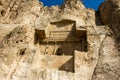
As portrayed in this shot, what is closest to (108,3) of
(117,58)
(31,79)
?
(117,58)

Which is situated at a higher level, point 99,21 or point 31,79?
point 99,21

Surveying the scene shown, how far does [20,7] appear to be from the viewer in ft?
71.9

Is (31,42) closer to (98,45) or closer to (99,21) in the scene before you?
(98,45)

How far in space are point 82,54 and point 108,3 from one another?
30.4ft

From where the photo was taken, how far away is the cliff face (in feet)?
41.2

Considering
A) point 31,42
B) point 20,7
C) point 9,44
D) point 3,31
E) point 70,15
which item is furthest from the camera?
point 20,7

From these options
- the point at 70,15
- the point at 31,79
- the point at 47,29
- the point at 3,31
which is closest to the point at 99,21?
the point at 70,15

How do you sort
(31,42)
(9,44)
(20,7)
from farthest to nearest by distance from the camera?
(20,7) → (31,42) → (9,44)

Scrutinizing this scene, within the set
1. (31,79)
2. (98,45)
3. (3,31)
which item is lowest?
(31,79)

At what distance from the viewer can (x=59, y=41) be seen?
17.6 meters

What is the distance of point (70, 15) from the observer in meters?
19.7

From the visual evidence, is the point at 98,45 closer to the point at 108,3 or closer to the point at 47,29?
the point at 47,29

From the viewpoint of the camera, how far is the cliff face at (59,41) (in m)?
12.6

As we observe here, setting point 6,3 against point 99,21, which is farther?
point 6,3
